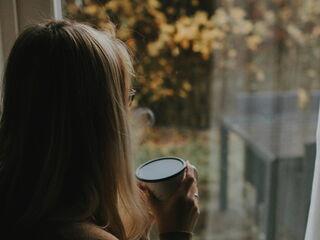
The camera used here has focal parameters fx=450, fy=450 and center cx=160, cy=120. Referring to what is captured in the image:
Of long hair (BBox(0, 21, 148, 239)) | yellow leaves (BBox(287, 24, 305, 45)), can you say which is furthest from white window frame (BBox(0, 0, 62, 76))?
yellow leaves (BBox(287, 24, 305, 45))

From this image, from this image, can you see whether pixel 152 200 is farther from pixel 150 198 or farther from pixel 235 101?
pixel 235 101

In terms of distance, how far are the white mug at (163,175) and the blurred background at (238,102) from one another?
386 mm

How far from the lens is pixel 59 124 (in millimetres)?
728

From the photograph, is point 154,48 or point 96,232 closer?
point 96,232

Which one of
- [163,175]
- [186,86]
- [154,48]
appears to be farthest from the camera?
[186,86]

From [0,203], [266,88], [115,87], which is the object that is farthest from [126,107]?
[266,88]

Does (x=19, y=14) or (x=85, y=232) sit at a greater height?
(x=19, y=14)

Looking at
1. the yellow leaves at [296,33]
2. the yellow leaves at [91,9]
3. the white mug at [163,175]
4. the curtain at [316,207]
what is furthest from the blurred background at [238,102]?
the curtain at [316,207]

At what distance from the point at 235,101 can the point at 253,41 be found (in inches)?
8.4

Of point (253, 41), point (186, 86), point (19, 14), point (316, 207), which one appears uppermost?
point (19, 14)

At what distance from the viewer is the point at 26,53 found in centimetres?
72

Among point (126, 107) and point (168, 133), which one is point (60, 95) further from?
point (168, 133)

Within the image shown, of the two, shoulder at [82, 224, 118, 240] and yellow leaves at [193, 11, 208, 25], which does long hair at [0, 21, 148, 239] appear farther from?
yellow leaves at [193, 11, 208, 25]

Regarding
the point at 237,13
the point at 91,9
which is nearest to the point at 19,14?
the point at 91,9
